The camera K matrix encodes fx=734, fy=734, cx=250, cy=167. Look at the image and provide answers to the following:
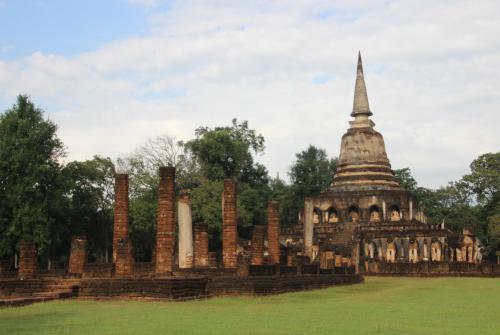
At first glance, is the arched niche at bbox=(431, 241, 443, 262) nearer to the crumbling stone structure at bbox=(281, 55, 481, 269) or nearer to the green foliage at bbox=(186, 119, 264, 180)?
the crumbling stone structure at bbox=(281, 55, 481, 269)

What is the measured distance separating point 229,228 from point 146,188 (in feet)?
74.1

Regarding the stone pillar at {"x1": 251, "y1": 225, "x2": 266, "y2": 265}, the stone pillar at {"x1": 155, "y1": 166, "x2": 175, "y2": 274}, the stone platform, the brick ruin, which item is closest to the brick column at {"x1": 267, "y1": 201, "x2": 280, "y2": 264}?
the brick ruin

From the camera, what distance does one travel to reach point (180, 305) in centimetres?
1495

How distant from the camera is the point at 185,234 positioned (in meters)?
21.7

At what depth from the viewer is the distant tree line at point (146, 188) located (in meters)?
32.4

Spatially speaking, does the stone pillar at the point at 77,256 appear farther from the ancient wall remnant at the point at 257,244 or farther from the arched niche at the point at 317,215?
the arched niche at the point at 317,215

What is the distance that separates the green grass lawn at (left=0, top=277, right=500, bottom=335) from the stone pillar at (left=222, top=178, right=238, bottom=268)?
5101 millimetres

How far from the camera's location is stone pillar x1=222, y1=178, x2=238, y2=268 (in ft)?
73.3

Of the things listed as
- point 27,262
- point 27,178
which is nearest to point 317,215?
point 27,178

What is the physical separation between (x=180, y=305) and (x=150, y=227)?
26.5 m

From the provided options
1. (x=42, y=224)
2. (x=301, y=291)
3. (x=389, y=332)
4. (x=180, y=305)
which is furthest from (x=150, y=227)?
(x=389, y=332)

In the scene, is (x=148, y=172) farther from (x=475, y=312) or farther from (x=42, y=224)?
(x=475, y=312)

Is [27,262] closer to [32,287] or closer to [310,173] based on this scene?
[32,287]

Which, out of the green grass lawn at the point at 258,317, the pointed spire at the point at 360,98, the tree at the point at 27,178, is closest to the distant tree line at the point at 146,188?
the tree at the point at 27,178
